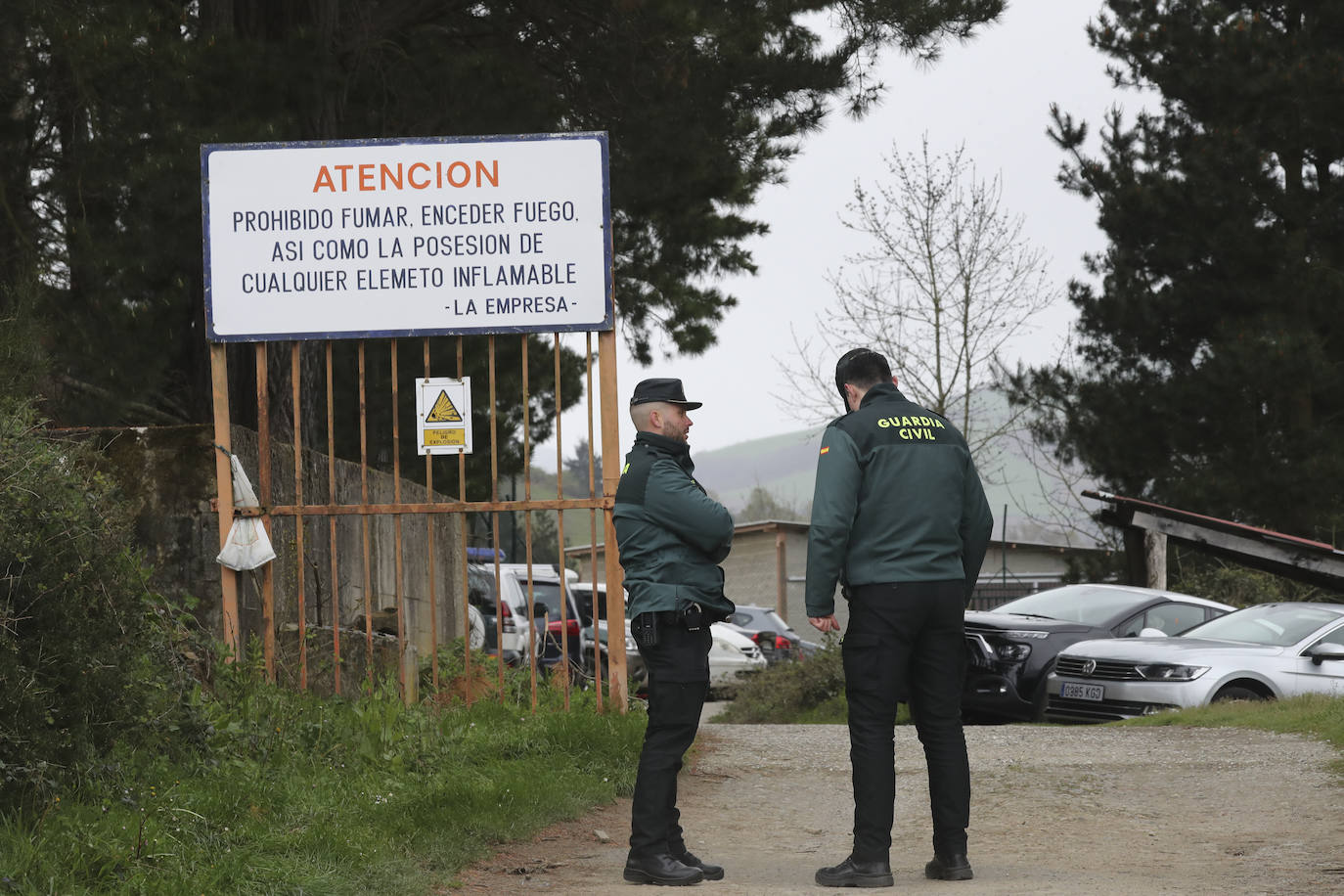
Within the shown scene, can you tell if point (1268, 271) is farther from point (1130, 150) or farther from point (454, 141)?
point (454, 141)

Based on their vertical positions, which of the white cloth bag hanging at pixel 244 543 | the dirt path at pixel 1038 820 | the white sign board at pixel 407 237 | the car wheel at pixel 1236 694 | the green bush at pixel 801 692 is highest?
the white sign board at pixel 407 237

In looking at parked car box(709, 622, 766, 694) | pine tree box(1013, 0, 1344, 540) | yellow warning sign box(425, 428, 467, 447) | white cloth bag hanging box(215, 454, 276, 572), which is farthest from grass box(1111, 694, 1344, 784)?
pine tree box(1013, 0, 1344, 540)

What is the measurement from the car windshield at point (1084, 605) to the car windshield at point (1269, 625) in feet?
2.40

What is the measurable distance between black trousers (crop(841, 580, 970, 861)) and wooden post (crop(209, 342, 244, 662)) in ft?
13.0

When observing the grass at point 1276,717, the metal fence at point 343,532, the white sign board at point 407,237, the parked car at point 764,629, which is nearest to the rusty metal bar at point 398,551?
the metal fence at point 343,532

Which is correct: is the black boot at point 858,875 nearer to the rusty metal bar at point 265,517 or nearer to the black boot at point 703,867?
the black boot at point 703,867

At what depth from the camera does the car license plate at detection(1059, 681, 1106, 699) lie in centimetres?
1273

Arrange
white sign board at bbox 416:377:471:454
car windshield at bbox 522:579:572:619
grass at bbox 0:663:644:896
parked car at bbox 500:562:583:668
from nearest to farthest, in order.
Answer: grass at bbox 0:663:644:896, white sign board at bbox 416:377:471:454, parked car at bbox 500:562:583:668, car windshield at bbox 522:579:572:619

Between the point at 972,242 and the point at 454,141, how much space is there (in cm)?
1840

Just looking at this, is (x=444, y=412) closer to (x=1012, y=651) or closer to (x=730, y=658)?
(x=1012, y=651)

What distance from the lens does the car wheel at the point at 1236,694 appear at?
12.5 meters

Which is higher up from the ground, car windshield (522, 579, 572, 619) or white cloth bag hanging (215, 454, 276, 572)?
white cloth bag hanging (215, 454, 276, 572)

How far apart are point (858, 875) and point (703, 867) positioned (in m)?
0.58

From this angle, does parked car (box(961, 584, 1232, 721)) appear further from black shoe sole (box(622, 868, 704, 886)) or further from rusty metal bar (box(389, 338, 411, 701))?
black shoe sole (box(622, 868, 704, 886))
